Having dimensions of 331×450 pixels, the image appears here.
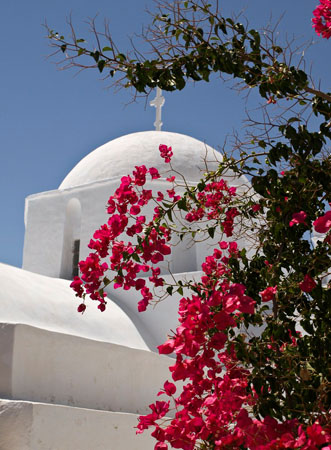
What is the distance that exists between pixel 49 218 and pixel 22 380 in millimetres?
4223

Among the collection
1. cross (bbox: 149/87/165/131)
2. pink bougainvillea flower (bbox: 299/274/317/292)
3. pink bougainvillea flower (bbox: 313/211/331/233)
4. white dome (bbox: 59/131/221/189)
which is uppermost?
cross (bbox: 149/87/165/131)

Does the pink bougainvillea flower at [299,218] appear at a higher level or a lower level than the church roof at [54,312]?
higher

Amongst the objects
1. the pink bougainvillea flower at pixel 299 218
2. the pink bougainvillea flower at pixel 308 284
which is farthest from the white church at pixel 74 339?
the pink bougainvillea flower at pixel 308 284

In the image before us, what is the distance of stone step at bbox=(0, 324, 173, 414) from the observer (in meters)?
4.34

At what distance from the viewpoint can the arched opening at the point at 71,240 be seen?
8078 mm

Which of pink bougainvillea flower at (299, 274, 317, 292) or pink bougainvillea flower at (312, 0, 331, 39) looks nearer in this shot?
pink bougainvillea flower at (299, 274, 317, 292)

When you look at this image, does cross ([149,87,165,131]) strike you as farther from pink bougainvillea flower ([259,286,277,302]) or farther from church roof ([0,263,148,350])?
pink bougainvillea flower ([259,286,277,302])

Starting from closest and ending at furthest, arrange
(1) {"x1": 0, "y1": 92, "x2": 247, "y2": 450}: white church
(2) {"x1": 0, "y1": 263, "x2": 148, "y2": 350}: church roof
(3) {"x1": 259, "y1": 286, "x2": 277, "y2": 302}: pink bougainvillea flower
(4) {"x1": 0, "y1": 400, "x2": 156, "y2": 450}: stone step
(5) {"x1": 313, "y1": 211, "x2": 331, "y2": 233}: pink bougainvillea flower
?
(5) {"x1": 313, "y1": 211, "x2": 331, "y2": 233}: pink bougainvillea flower
(3) {"x1": 259, "y1": 286, "x2": 277, "y2": 302}: pink bougainvillea flower
(4) {"x1": 0, "y1": 400, "x2": 156, "y2": 450}: stone step
(1) {"x1": 0, "y1": 92, "x2": 247, "y2": 450}: white church
(2) {"x1": 0, "y1": 263, "x2": 148, "y2": 350}: church roof

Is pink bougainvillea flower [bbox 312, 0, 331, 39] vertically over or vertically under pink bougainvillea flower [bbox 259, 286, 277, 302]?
over

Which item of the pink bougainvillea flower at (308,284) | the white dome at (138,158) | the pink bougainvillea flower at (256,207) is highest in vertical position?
the white dome at (138,158)

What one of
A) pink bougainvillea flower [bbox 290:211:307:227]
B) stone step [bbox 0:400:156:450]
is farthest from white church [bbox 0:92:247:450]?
pink bougainvillea flower [bbox 290:211:307:227]

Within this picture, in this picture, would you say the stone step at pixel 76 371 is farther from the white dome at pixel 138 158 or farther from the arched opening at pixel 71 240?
the white dome at pixel 138 158

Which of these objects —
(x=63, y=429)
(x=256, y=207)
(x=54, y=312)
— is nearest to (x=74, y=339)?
(x=54, y=312)

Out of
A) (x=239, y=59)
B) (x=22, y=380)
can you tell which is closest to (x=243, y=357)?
(x=239, y=59)
